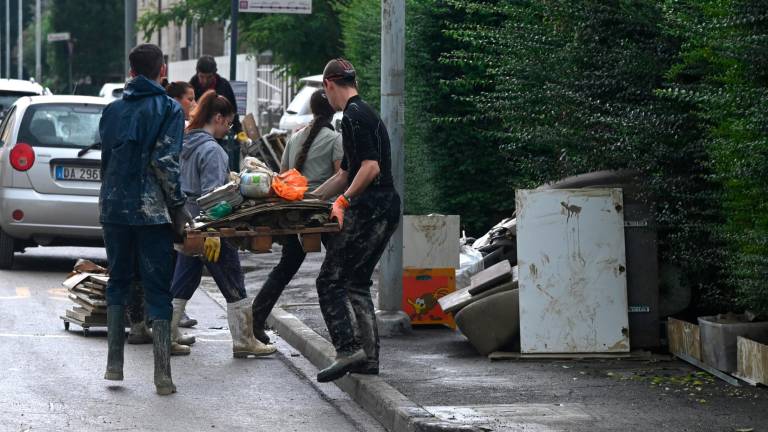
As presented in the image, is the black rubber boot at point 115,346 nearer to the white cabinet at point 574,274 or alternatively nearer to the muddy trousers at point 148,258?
the muddy trousers at point 148,258

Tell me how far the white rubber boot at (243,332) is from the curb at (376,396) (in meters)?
0.32

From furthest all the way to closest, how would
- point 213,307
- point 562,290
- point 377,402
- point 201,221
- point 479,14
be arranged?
point 479,14 < point 213,307 < point 562,290 < point 201,221 < point 377,402

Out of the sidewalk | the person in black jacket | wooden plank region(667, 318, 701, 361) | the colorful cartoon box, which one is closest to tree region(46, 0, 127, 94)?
the person in black jacket

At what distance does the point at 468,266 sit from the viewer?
36.6 ft

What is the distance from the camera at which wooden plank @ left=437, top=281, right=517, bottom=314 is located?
9477mm

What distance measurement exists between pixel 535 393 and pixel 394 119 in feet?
9.96

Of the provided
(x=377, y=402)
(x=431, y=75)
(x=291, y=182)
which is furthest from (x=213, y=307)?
(x=377, y=402)

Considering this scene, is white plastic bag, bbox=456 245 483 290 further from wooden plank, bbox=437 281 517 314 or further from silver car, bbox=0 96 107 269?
silver car, bbox=0 96 107 269

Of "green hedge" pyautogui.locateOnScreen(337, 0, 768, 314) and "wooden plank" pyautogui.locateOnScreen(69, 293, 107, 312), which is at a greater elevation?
"green hedge" pyautogui.locateOnScreen(337, 0, 768, 314)

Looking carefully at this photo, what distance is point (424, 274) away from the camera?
1070 centimetres

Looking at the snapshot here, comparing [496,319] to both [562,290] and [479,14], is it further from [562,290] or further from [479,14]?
[479,14]

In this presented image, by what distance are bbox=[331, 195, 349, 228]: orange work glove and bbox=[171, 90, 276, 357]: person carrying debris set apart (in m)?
1.43

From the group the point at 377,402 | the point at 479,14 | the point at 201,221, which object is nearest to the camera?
the point at 377,402

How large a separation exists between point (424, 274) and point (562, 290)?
178 centimetres
